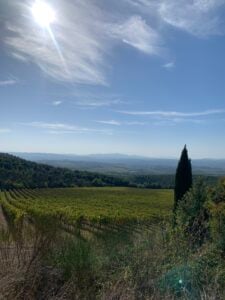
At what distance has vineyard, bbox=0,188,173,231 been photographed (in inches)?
723

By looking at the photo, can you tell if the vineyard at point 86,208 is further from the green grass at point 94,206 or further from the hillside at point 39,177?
the hillside at point 39,177

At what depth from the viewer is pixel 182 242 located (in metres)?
5.20

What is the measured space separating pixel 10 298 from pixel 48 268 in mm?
867

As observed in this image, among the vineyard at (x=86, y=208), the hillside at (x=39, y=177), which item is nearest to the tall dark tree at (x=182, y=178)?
the vineyard at (x=86, y=208)

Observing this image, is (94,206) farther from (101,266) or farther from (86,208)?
(101,266)

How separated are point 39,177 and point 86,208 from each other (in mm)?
37492

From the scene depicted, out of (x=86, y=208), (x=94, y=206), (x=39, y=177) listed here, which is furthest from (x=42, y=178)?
(x=86, y=208)

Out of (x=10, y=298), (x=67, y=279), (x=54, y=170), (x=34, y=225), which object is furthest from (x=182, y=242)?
(x=54, y=170)

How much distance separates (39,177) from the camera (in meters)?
80.1

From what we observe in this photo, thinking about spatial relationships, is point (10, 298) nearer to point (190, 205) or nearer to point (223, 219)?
point (223, 219)

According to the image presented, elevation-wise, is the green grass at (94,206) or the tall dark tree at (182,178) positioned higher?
the tall dark tree at (182,178)

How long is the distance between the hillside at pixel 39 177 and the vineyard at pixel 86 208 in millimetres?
5847

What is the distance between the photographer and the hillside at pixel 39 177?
247ft

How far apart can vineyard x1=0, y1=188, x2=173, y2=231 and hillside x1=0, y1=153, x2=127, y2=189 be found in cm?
585
